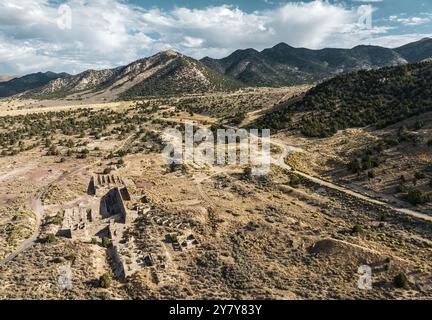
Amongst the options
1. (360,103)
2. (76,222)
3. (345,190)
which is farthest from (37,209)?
(360,103)

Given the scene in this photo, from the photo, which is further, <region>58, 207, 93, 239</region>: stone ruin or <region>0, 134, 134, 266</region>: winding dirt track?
<region>58, 207, 93, 239</region>: stone ruin

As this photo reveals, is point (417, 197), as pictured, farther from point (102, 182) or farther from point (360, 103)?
point (360, 103)

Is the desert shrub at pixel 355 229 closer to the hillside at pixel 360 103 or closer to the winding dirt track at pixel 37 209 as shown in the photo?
the winding dirt track at pixel 37 209

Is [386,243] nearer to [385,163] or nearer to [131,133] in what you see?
[385,163]

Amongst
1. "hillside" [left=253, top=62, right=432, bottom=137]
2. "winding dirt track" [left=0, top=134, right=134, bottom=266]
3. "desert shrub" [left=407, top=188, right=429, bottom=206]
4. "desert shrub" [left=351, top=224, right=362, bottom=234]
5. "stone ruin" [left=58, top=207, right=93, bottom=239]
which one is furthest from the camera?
"hillside" [left=253, top=62, right=432, bottom=137]

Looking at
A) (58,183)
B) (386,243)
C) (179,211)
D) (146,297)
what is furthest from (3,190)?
(386,243)

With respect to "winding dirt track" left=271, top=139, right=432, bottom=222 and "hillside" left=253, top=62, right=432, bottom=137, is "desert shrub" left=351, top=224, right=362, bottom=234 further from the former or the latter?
"hillside" left=253, top=62, right=432, bottom=137

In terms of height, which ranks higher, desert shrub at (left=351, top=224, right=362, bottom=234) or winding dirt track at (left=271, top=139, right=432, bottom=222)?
winding dirt track at (left=271, top=139, right=432, bottom=222)

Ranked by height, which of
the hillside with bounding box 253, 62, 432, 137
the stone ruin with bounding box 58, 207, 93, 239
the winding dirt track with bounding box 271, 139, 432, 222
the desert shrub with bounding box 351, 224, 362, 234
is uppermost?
the hillside with bounding box 253, 62, 432, 137

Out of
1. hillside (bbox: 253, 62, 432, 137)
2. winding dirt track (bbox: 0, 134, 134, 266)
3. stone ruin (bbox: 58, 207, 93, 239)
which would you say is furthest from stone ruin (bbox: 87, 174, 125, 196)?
hillside (bbox: 253, 62, 432, 137)
